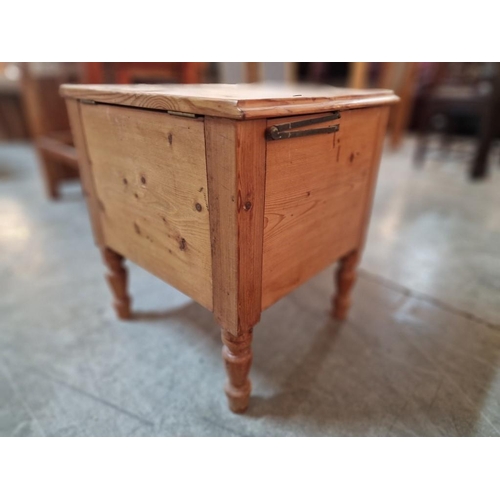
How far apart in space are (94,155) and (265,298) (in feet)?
1.77

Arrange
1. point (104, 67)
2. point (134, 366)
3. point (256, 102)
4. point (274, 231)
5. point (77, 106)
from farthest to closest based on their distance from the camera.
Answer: point (104, 67), point (134, 366), point (77, 106), point (274, 231), point (256, 102)

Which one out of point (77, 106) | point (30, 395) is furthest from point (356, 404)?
point (77, 106)

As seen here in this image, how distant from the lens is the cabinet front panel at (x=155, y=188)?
622 millimetres

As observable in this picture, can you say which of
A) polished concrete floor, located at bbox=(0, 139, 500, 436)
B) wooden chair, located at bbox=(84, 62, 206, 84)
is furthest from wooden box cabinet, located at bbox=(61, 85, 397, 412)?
wooden chair, located at bbox=(84, 62, 206, 84)

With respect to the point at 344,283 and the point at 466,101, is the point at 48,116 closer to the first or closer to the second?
the point at 344,283

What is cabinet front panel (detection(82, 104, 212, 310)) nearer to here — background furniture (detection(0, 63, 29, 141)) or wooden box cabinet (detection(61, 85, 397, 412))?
wooden box cabinet (detection(61, 85, 397, 412))

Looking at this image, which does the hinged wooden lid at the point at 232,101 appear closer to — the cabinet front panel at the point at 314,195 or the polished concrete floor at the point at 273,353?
the cabinet front panel at the point at 314,195

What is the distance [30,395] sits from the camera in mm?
880

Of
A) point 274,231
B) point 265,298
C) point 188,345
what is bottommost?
point 188,345

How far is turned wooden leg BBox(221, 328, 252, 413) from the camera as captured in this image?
730 millimetres

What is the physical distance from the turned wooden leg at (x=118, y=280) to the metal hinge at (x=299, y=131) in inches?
24.8

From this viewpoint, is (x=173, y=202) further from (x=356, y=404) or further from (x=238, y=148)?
(x=356, y=404)

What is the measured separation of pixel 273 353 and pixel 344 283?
0.30 metres

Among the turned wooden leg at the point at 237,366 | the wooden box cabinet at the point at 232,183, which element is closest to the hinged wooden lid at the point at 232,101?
the wooden box cabinet at the point at 232,183
